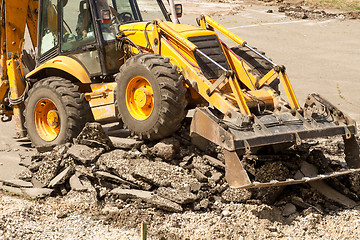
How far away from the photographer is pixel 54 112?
8680mm

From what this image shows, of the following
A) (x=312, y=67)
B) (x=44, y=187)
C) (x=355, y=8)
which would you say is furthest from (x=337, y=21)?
(x=44, y=187)

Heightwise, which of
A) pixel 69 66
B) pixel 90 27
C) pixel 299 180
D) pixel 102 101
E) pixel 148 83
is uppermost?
pixel 90 27

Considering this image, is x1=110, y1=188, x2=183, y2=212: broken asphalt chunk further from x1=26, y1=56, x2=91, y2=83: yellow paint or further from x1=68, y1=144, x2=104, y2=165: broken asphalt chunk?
x1=26, y1=56, x2=91, y2=83: yellow paint

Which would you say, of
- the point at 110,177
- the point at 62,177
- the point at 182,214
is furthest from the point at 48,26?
the point at 182,214

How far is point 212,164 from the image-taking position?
711cm

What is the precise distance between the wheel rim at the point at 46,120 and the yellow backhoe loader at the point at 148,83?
0.02m

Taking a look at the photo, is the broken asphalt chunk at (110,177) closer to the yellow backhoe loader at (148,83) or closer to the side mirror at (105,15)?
the yellow backhoe loader at (148,83)

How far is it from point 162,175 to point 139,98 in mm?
1145

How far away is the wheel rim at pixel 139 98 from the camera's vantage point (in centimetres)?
741

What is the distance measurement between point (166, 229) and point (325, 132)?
7.10 ft

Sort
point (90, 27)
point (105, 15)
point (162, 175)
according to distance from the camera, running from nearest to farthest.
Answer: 1. point (162, 175)
2. point (105, 15)
3. point (90, 27)

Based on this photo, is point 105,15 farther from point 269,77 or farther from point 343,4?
point 343,4

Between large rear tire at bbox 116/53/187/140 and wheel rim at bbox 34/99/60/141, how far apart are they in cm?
148

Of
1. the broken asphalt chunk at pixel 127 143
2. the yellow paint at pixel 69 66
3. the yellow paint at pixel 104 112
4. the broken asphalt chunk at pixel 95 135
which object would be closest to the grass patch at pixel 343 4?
the yellow paint at pixel 69 66
